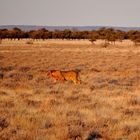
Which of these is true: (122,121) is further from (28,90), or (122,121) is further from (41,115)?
(28,90)

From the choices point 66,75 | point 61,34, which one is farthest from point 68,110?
point 61,34

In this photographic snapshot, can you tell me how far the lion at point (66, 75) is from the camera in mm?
18625

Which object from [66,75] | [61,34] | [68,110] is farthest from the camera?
[61,34]

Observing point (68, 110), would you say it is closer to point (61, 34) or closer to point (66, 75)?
point (66, 75)

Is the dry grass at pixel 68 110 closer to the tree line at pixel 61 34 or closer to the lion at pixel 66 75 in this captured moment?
the lion at pixel 66 75

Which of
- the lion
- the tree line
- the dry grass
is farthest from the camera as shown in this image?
the tree line

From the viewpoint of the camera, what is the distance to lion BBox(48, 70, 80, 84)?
18.6 meters

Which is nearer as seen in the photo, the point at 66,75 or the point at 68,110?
the point at 68,110

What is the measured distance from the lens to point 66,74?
18938 mm

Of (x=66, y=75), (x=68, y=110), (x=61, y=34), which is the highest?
(x=68, y=110)

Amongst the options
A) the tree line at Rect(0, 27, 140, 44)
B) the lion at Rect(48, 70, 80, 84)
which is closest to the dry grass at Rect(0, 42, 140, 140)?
the lion at Rect(48, 70, 80, 84)

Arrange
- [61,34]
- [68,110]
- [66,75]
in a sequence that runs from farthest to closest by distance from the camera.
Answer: [61,34] → [66,75] → [68,110]

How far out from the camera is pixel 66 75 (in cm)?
1894

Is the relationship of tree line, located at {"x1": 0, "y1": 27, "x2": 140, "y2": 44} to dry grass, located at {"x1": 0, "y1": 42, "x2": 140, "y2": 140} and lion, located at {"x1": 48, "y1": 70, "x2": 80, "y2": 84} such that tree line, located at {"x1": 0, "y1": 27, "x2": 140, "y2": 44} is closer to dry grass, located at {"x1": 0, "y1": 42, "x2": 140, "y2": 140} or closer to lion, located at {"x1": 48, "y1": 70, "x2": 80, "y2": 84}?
lion, located at {"x1": 48, "y1": 70, "x2": 80, "y2": 84}
